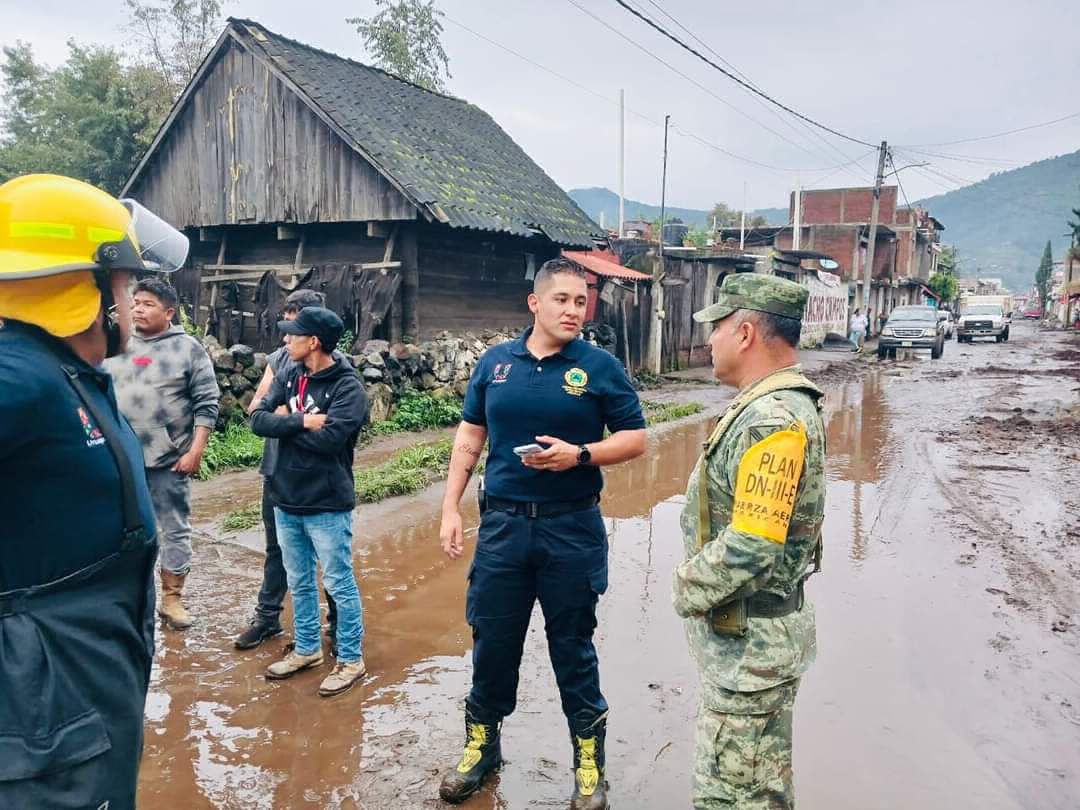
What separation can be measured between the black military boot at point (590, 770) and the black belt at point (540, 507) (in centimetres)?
83

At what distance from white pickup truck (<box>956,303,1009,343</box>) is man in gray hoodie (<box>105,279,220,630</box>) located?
3770 centimetres

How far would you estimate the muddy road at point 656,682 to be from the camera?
10.3 ft

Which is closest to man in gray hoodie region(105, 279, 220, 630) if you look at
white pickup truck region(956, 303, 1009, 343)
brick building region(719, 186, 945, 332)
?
brick building region(719, 186, 945, 332)

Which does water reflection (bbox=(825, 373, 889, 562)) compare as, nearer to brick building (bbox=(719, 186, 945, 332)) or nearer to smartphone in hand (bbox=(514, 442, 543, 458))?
smartphone in hand (bbox=(514, 442, 543, 458))

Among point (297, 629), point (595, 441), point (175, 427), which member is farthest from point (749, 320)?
point (175, 427)

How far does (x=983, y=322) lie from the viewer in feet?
115

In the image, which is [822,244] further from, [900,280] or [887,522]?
[887,522]

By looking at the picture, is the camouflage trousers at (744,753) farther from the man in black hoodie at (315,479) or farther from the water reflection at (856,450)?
the water reflection at (856,450)

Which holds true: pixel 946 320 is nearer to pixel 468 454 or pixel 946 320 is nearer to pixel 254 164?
pixel 254 164

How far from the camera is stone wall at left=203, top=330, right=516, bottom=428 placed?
363 inches

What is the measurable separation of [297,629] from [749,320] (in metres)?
2.84

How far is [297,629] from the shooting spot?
156 inches

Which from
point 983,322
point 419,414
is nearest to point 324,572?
point 419,414

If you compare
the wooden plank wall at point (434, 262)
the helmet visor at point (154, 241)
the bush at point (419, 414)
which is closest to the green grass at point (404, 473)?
the bush at point (419, 414)
